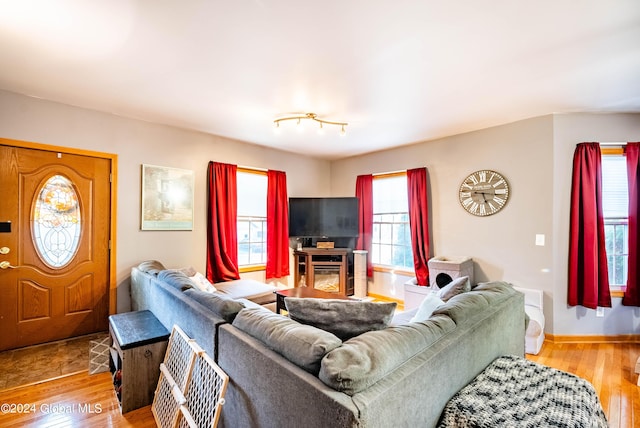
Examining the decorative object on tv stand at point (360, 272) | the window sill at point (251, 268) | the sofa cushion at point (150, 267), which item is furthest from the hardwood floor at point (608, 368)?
the sofa cushion at point (150, 267)

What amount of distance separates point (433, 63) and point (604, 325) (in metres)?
3.44

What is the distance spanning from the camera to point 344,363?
1.10 m

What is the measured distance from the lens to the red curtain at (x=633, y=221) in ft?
10.6

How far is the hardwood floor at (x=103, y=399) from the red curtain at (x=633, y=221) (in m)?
0.70

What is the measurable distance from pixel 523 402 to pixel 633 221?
3.02m

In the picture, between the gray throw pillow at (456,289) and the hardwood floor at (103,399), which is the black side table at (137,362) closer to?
the hardwood floor at (103,399)

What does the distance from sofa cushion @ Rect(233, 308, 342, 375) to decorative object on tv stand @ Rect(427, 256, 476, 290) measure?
277 cm

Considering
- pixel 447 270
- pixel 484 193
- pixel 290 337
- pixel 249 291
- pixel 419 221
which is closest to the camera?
pixel 290 337

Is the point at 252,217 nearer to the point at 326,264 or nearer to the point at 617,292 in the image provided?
the point at 326,264

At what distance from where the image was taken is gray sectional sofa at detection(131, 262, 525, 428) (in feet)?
3.51

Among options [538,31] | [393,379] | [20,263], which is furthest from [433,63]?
[20,263]

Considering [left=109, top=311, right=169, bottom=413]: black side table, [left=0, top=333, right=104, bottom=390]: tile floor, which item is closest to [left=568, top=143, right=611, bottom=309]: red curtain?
[left=109, top=311, right=169, bottom=413]: black side table

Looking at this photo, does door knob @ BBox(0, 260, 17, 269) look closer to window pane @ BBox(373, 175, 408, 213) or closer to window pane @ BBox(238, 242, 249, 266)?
window pane @ BBox(238, 242, 249, 266)

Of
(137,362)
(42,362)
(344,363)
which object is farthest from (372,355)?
(42,362)
